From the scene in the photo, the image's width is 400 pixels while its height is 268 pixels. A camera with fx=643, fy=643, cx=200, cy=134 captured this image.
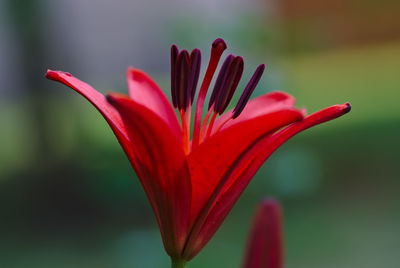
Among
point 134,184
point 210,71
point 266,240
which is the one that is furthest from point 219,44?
point 134,184

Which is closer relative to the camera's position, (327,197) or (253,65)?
(327,197)

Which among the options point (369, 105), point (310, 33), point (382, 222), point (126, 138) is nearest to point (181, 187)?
point (126, 138)

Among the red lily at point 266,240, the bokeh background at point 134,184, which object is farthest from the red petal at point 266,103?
the bokeh background at point 134,184

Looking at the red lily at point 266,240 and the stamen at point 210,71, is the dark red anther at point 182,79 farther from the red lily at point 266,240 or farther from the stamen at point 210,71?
the red lily at point 266,240

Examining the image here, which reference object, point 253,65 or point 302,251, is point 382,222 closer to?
point 302,251

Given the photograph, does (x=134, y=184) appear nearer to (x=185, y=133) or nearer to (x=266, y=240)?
(x=185, y=133)

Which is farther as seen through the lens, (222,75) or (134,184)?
(134,184)
